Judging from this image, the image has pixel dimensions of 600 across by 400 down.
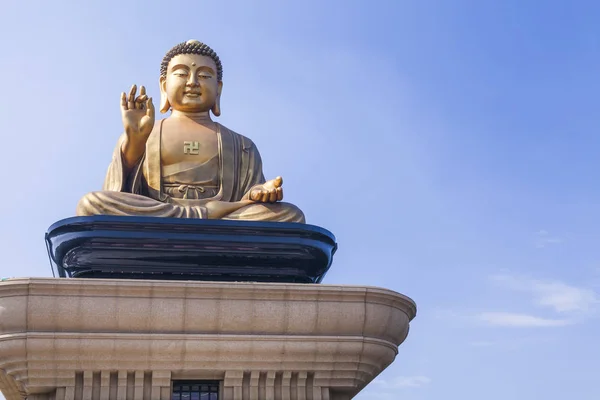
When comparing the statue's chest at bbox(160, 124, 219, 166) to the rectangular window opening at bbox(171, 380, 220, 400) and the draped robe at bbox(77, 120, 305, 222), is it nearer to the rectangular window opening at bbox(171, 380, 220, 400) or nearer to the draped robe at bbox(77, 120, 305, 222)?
the draped robe at bbox(77, 120, 305, 222)

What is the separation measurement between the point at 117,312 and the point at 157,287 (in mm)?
438

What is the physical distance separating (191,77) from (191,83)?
0.13 meters

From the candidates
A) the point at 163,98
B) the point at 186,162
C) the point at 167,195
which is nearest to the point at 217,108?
the point at 163,98

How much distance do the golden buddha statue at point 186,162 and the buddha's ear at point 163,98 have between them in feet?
0.05

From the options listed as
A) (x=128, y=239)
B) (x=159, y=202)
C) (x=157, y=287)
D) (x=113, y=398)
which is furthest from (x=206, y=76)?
(x=113, y=398)

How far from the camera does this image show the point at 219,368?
831cm

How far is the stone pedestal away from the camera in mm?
8047

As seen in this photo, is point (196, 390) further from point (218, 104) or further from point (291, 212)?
point (218, 104)

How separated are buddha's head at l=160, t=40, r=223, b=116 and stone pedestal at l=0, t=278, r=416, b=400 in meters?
3.90

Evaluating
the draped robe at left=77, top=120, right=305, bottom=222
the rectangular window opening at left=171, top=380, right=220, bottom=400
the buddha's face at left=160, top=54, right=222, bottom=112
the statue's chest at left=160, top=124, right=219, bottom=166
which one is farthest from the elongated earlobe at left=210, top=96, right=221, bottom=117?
the rectangular window opening at left=171, top=380, right=220, bottom=400

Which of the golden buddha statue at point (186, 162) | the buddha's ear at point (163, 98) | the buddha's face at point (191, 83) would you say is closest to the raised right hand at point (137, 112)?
the golden buddha statue at point (186, 162)

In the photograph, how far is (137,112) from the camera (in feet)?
32.5

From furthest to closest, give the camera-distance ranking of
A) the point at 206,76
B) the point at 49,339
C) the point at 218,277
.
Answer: the point at 206,76
the point at 218,277
the point at 49,339

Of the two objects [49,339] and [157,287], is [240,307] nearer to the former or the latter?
[157,287]
